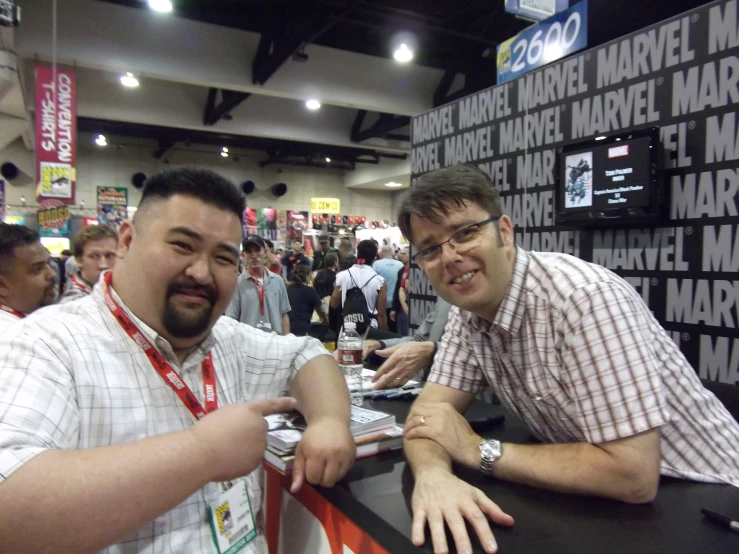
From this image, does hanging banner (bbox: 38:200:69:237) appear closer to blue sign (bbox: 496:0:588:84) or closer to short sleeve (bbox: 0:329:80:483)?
blue sign (bbox: 496:0:588:84)

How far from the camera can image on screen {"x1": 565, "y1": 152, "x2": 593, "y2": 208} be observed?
2.85 metres

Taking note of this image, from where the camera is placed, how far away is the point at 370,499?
44.8 inches

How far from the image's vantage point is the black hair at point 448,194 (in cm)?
131

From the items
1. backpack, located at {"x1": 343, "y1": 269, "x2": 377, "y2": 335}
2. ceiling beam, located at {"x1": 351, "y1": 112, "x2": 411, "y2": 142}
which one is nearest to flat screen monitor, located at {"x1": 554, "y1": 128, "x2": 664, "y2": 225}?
backpack, located at {"x1": 343, "y1": 269, "x2": 377, "y2": 335}

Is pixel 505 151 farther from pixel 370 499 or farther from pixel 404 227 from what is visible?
pixel 370 499

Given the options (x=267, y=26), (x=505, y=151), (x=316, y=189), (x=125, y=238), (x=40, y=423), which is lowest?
(x=40, y=423)

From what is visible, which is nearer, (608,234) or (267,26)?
(608,234)

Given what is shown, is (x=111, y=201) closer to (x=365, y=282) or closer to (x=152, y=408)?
(x=365, y=282)

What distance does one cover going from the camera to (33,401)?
850 millimetres

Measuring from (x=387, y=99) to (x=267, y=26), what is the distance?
217 centimetres

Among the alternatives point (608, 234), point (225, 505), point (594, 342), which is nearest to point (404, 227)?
point (594, 342)

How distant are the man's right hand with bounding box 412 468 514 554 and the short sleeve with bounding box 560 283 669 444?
30 centimetres

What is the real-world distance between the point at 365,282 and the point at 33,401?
4515mm

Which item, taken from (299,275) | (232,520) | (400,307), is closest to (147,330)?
(232,520)
